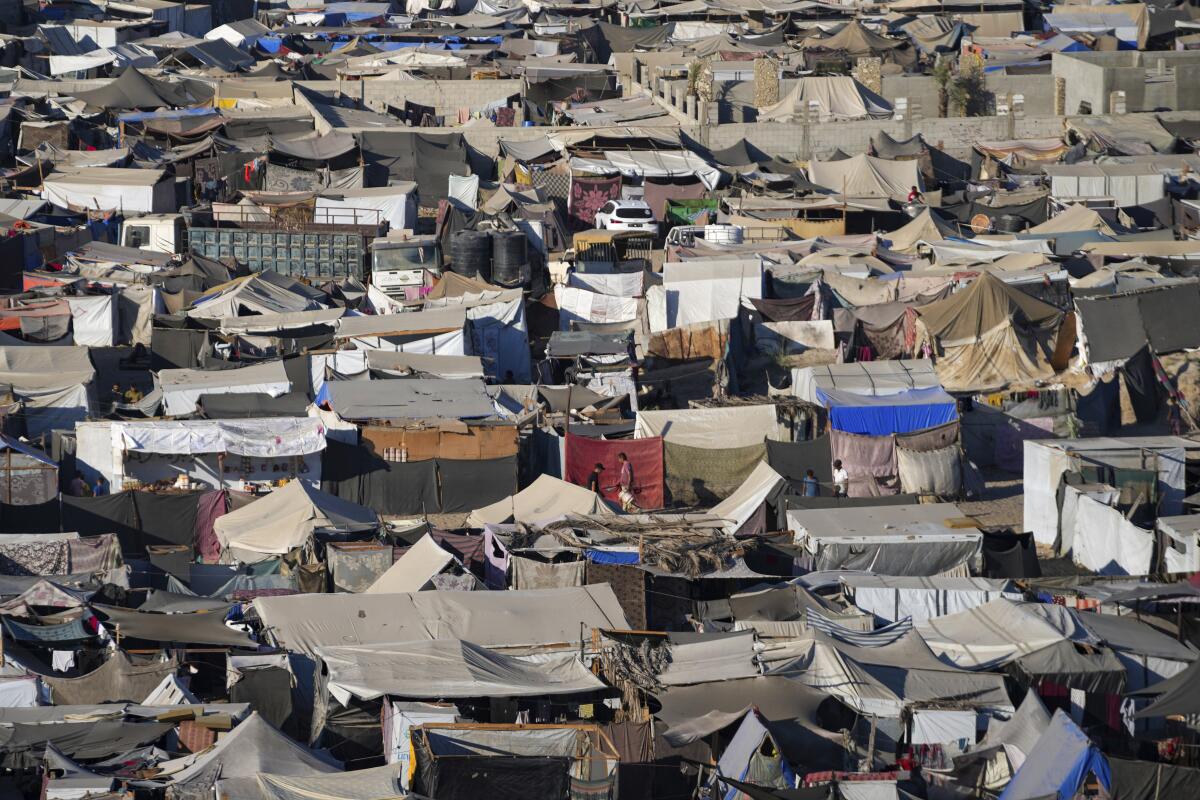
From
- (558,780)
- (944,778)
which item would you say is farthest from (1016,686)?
(558,780)

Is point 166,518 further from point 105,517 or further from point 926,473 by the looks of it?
point 926,473

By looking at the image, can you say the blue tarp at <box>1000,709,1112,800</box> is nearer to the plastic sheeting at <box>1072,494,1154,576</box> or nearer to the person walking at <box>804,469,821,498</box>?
the plastic sheeting at <box>1072,494,1154,576</box>

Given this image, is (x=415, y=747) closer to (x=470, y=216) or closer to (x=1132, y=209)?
(x=470, y=216)

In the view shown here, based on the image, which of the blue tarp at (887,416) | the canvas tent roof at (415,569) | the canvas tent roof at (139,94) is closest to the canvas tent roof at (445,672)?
the canvas tent roof at (415,569)

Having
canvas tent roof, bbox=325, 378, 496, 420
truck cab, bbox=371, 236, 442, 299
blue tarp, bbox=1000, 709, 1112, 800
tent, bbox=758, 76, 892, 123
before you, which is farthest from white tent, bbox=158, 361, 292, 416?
tent, bbox=758, 76, 892, 123

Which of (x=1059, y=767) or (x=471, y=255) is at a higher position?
(x=471, y=255)

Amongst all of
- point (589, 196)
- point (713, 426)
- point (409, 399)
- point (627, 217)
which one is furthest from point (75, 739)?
point (589, 196)
